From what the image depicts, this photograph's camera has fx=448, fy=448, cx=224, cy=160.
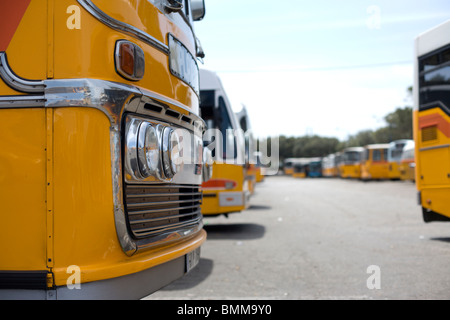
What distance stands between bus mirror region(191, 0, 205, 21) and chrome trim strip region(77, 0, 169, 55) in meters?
1.38

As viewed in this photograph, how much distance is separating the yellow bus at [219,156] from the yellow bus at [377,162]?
31134 mm

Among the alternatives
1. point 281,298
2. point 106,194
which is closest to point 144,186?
point 106,194

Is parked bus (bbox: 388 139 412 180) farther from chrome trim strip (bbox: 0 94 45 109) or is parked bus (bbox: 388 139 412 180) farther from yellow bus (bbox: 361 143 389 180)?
chrome trim strip (bbox: 0 94 45 109)

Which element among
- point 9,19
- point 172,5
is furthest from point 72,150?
point 172,5

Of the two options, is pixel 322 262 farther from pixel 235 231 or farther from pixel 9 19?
pixel 9 19

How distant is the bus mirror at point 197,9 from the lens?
3.89 meters

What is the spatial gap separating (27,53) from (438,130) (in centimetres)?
644

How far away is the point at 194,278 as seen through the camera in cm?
531

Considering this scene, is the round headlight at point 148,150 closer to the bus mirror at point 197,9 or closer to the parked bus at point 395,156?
the bus mirror at point 197,9

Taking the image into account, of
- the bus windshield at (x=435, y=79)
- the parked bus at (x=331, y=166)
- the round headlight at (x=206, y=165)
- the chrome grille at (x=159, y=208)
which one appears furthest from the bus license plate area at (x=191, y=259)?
the parked bus at (x=331, y=166)

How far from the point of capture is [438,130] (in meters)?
6.95
